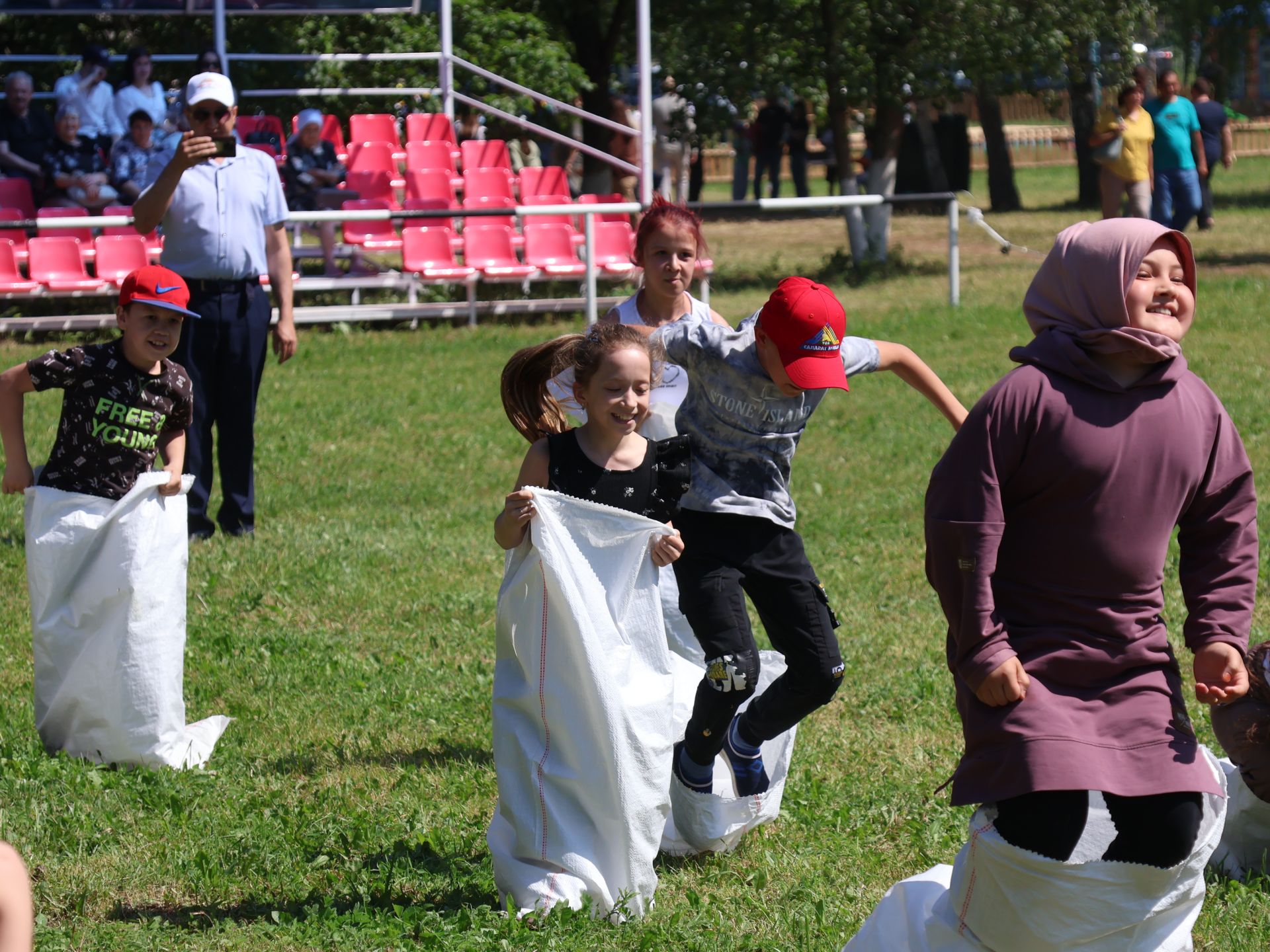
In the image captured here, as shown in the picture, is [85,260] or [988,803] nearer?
[988,803]

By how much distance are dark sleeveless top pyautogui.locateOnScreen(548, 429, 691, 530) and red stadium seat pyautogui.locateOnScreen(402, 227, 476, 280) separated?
1082cm

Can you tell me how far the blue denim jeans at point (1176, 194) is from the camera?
1839cm

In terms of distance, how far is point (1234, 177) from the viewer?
32.0m

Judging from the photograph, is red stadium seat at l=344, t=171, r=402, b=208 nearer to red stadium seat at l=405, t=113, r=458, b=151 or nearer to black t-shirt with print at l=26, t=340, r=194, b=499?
red stadium seat at l=405, t=113, r=458, b=151

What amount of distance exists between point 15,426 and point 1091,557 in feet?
11.7

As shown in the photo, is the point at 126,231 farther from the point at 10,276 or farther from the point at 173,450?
the point at 173,450

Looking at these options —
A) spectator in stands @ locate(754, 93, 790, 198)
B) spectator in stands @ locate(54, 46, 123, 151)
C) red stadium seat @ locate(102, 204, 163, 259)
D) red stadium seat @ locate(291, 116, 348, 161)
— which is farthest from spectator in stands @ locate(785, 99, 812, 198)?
red stadium seat @ locate(102, 204, 163, 259)

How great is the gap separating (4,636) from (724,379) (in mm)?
3783

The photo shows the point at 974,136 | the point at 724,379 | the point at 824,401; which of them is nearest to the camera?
the point at 724,379

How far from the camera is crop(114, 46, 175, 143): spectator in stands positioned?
625 inches

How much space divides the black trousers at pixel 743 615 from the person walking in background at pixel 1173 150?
15.4 metres

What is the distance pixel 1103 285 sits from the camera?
3137 millimetres

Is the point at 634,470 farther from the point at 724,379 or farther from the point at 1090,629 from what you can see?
the point at 1090,629

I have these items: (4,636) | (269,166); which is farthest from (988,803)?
(269,166)
